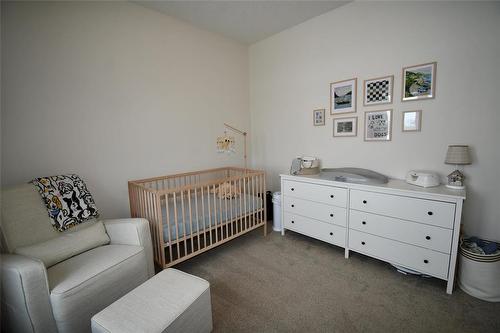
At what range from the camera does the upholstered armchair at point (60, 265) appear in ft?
4.08

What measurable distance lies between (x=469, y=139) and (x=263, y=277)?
7.23 ft

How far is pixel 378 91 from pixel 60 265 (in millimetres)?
3180

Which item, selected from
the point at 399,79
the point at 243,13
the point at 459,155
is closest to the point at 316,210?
the point at 459,155

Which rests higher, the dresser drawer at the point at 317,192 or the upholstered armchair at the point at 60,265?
the dresser drawer at the point at 317,192

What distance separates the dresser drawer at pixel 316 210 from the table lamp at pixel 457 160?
0.92 meters

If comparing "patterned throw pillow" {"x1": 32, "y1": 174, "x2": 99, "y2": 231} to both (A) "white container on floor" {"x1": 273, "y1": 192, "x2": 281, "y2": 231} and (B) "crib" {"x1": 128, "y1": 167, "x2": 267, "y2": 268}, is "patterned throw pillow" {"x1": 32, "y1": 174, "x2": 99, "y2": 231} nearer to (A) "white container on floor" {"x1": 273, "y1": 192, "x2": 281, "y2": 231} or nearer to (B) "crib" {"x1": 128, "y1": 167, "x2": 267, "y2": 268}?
(B) "crib" {"x1": 128, "y1": 167, "x2": 267, "y2": 268}

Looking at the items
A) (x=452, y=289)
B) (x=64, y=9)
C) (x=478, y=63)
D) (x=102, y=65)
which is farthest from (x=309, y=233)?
(x=64, y=9)

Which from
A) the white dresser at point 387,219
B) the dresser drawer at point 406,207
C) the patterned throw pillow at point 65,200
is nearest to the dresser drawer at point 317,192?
the white dresser at point 387,219

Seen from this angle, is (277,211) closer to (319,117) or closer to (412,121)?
(319,117)

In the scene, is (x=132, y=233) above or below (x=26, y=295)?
above

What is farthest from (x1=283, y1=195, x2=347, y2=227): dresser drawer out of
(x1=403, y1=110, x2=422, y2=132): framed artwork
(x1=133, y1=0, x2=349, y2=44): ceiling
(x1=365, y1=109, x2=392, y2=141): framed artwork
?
(x1=133, y1=0, x2=349, y2=44): ceiling

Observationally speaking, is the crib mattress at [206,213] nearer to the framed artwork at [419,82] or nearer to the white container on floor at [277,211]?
the white container on floor at [277,211]

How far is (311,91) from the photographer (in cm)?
299

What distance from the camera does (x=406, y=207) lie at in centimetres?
193
